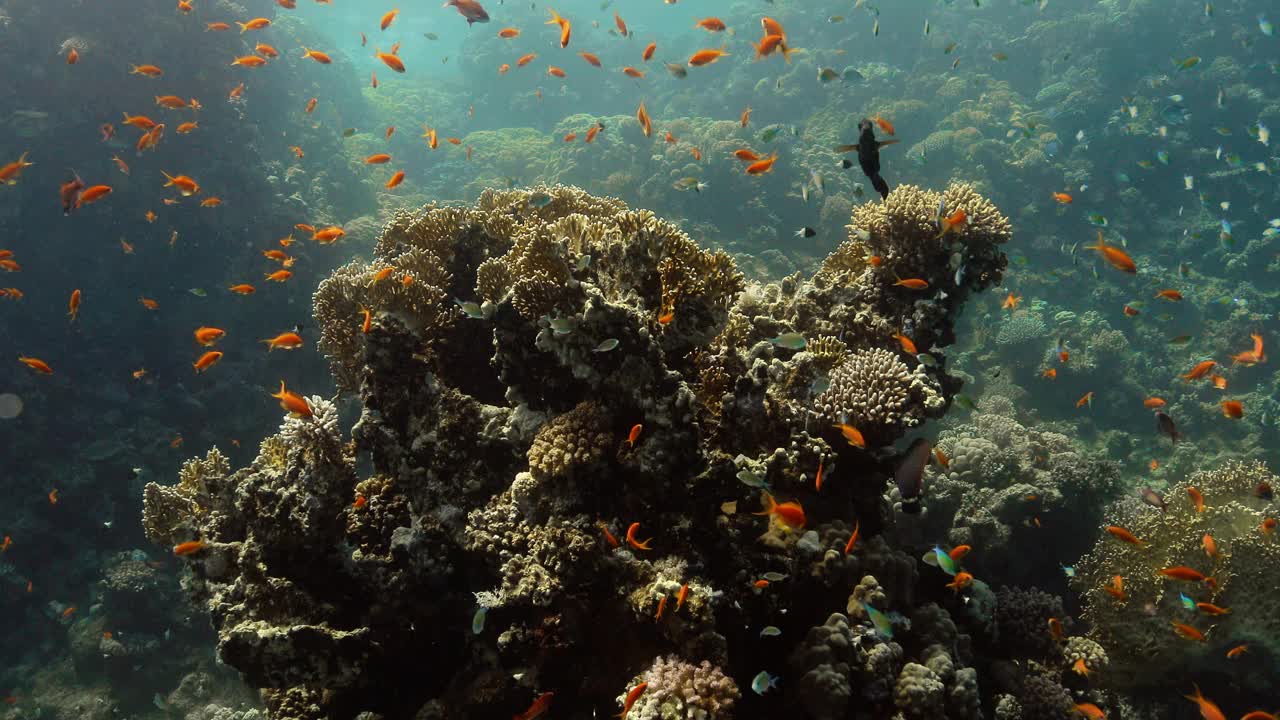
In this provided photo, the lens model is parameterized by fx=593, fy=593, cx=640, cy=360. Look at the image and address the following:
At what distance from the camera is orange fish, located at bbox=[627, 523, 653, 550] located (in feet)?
12.0

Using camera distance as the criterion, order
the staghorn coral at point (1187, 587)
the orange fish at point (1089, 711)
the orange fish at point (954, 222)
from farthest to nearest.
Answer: the staghorn coral at point (1187, 587) → the orange fish at point (954, 222) → the orange fish at point (1089, 711)

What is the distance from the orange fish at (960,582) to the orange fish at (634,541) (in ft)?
8.98

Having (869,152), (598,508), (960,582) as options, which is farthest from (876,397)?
(598,508)

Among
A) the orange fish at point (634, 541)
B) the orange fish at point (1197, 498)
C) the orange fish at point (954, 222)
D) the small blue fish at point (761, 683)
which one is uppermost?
the orange fish at point (954, 222)

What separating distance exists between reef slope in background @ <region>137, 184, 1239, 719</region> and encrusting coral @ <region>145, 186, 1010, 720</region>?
2cm

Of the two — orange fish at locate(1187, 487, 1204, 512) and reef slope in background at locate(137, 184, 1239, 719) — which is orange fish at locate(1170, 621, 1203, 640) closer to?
reef slope in background at locate(137, 184, 1239, 719)

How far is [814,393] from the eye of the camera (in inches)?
178

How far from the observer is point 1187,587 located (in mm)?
5637

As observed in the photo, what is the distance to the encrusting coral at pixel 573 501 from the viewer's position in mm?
3676

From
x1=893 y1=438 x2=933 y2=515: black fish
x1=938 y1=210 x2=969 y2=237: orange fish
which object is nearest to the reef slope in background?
x1=938 y1=210 x2=969 y2=237: orange fish

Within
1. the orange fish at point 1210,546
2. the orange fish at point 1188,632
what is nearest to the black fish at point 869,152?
the orange fish at point 1210,546

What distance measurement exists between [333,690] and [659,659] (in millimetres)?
2562

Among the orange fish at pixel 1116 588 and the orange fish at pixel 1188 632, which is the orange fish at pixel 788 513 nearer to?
the orange fish at pixel 1116 588

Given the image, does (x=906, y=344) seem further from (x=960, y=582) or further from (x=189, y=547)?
(x=189, y=547)
